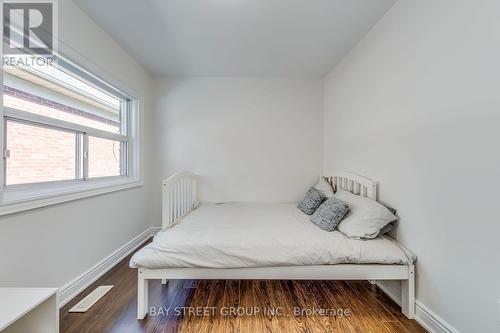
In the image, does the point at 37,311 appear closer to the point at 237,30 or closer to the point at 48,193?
the point at 48,193

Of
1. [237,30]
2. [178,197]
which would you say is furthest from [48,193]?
[237,30]

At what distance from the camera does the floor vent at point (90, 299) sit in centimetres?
167

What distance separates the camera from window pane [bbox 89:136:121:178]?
2240 millimetres

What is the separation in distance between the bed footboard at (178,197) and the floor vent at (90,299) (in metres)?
0.70

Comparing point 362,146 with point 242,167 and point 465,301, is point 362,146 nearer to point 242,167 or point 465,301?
point 465,301

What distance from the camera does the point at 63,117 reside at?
6.11 ft

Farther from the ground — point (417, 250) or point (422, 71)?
point (422, 71)

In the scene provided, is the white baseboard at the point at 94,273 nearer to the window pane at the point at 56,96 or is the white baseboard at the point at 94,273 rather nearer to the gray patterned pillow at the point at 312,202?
the window pane at the point at 56,96

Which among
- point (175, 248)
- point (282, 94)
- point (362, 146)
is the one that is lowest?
point (175, 248)

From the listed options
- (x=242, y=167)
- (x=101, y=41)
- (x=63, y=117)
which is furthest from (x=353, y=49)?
(x=63, y=117)

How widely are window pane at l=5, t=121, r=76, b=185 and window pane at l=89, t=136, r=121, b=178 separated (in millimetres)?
233

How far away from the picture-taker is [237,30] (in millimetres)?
2105

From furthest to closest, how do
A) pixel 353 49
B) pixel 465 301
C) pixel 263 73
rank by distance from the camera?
pixel 263 73 → pixel 353 49 → pixel 465 301

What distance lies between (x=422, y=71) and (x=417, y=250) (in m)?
1.23
